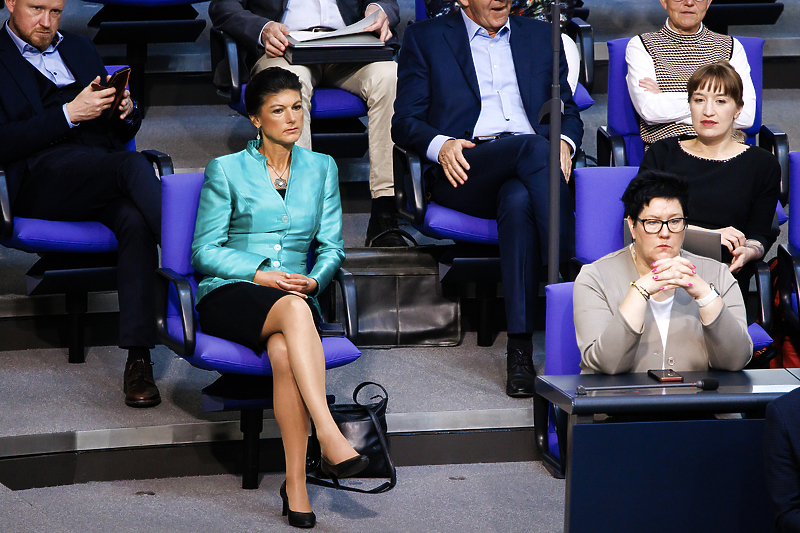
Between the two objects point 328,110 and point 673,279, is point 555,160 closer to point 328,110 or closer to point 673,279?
point 673,279

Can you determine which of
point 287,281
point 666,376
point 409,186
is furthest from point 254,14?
point 666,376

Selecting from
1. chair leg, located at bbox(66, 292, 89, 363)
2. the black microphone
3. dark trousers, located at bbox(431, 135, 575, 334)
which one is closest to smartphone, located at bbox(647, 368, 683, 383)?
the black microphone

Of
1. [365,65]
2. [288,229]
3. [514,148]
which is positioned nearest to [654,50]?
[514,148]

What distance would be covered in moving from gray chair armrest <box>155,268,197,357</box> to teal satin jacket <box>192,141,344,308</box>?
11 centimetres

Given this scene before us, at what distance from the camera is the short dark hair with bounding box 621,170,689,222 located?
7.79ft

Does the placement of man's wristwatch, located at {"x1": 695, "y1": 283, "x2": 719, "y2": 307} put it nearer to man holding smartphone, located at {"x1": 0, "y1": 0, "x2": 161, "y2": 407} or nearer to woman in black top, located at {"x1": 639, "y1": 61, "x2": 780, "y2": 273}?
woman in black top, located at {"x1": 639, "y1": 61, "x2": 780, "y2": 273}

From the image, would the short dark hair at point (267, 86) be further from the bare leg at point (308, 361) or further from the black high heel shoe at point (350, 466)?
the black high heel shoe at point (350, 466)

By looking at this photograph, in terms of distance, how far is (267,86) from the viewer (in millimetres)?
2984

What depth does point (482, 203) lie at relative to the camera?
344 cm

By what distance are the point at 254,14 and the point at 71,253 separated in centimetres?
136

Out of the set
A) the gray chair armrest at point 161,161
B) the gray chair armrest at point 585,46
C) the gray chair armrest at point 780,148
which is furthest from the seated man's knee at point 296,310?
the gray chair armrest at point 585,46

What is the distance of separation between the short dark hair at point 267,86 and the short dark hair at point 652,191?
3.74 ft

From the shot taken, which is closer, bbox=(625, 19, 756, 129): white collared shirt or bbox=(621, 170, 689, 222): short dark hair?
bbox=(621, 170, 689, 222): short dark hair

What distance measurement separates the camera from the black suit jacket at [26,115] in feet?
10.8
